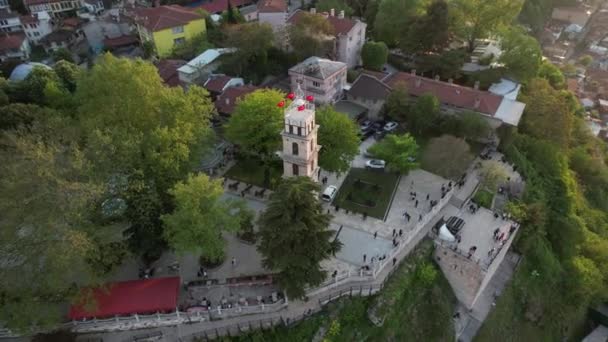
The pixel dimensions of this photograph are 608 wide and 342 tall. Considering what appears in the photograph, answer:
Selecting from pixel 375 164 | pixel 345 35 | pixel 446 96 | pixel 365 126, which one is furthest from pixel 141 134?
pixel 345 35

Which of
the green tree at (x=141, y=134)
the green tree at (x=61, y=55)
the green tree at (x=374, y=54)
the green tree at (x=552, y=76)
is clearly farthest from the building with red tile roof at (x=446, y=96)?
the green tree at (x=61, y=55)

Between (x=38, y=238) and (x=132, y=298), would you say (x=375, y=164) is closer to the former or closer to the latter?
(x=132, y=298)

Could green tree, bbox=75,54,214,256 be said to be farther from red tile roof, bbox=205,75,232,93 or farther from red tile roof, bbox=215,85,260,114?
red tile roof, bbox=205,75,232,93

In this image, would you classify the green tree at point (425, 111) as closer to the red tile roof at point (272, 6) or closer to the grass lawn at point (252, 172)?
the grass lawn at point (252, 172)

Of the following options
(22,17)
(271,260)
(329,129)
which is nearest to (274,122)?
(329,129)

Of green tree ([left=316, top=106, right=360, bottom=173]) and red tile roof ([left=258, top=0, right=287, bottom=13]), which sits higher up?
red tile roof ([left=258, top=0, right=287, bottom=13])

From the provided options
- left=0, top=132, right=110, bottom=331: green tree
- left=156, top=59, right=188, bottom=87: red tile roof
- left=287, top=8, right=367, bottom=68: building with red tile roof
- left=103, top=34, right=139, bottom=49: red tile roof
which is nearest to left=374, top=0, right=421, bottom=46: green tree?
left=287, top=8, right=367, bottom=68: building with red tile roof
